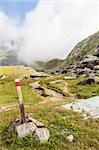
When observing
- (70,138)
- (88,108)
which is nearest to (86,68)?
(88,108)

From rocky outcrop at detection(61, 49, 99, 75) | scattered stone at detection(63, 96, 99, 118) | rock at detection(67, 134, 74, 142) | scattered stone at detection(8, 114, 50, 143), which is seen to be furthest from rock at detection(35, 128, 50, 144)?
rocky outcrop at detection(61, 49, 99, 75)

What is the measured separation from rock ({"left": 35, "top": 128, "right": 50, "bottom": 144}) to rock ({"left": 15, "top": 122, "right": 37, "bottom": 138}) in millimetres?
365

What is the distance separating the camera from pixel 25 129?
19750mm

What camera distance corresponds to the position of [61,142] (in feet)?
63.9

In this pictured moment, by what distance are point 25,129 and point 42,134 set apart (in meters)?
1.22

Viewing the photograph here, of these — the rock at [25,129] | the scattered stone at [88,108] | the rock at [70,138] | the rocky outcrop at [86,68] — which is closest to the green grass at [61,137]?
the rock at [70,138]

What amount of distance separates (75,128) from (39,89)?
35745 millimetres

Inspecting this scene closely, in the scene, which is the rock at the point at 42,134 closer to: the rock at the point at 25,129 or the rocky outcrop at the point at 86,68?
the rock at the point at 25,129

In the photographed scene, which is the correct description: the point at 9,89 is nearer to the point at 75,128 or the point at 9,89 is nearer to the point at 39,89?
the point at 39,89

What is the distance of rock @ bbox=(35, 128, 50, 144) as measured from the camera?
19.2 metres

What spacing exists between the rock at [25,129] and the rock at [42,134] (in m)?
0.37

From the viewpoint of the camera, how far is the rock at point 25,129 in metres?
19.6

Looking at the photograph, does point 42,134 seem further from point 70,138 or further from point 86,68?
point 86,68

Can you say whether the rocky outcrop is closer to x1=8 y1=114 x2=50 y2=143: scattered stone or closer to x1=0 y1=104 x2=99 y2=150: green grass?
x1=0 y1=104 x2=99 y2=150: green grass
